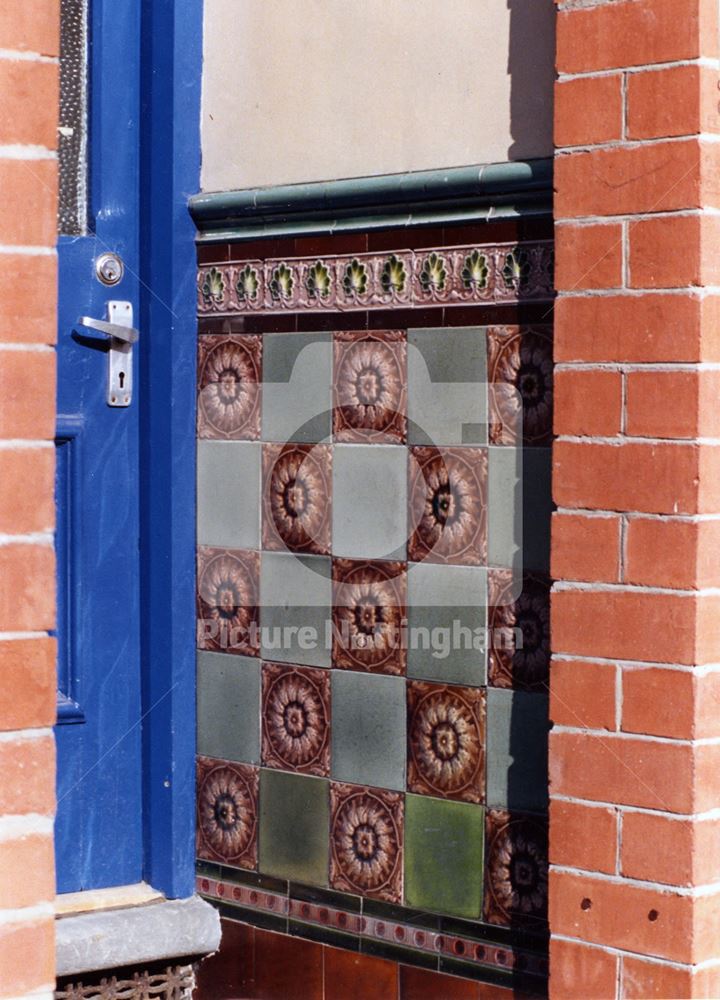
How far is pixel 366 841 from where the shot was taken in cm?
240

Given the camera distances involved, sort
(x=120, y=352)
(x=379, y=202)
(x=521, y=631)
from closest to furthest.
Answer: (x=521, y=631) < (x=379, y=202) < (x=120, y=352)

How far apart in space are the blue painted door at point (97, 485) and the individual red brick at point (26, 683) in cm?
105

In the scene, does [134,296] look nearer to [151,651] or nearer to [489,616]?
[151,651]

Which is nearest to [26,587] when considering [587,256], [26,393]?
[26,393]

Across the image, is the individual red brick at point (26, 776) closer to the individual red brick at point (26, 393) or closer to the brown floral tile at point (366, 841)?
the individual red brick at point (26, 393)

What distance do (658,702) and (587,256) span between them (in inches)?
24.5

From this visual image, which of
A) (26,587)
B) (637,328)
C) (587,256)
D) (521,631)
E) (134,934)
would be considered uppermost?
(587,256)

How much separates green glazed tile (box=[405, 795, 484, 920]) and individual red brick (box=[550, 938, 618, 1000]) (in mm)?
266

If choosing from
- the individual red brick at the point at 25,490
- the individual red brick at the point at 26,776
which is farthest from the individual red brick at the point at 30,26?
the individual red brick at the point at 26,776

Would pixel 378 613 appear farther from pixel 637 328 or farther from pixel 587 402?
pixel 637 328

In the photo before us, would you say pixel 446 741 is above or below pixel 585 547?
below

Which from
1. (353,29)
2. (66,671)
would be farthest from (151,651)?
(353,29)

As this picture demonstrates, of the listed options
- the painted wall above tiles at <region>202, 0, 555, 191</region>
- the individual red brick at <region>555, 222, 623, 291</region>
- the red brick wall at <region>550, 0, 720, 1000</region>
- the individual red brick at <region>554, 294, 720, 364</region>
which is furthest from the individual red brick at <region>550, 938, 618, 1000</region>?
the painted wall above tiles at <region>202, 0, 555, 191</region>

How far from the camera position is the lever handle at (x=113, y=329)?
252cm
